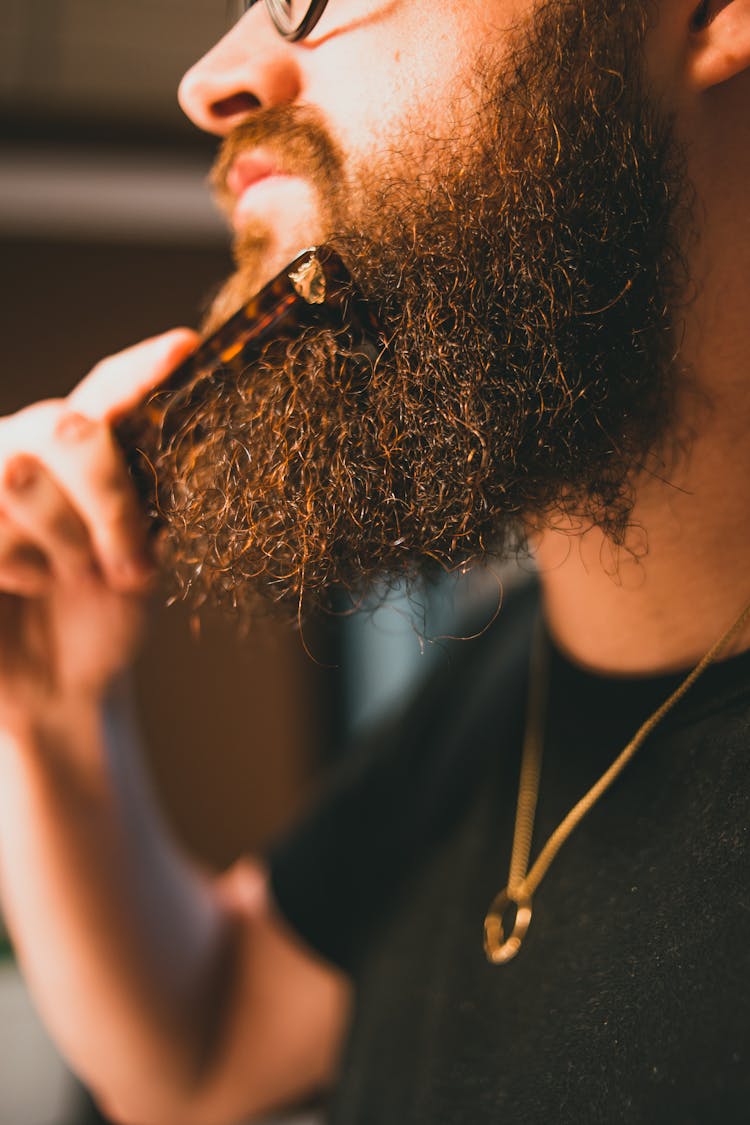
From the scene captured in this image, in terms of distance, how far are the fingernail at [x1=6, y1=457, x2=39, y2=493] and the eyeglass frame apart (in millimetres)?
398

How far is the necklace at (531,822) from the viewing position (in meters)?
0.68

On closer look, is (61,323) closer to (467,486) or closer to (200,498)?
(200,498)

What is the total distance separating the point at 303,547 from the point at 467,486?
0.13 m

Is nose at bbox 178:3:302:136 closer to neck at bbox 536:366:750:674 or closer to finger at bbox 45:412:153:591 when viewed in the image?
finger at bbox 45:412:153:591

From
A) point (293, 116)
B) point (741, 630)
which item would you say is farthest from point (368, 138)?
point (741, 630)

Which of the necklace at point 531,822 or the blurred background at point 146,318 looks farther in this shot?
the blurred background at point 146,318

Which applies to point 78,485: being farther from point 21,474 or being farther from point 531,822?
point 531,822

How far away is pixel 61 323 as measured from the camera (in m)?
1.87

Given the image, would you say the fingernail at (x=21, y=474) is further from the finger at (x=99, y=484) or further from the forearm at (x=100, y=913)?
the forearm at (x=100, y=913)

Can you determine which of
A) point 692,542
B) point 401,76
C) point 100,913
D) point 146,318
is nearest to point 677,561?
point 692,542

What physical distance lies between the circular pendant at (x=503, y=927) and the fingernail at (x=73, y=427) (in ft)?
1.88

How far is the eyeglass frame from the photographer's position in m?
0.61

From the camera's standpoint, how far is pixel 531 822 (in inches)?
32.0

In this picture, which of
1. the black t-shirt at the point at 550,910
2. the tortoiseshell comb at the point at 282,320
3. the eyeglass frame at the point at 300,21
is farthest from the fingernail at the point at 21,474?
the black t-shirt at the point at 550,910
